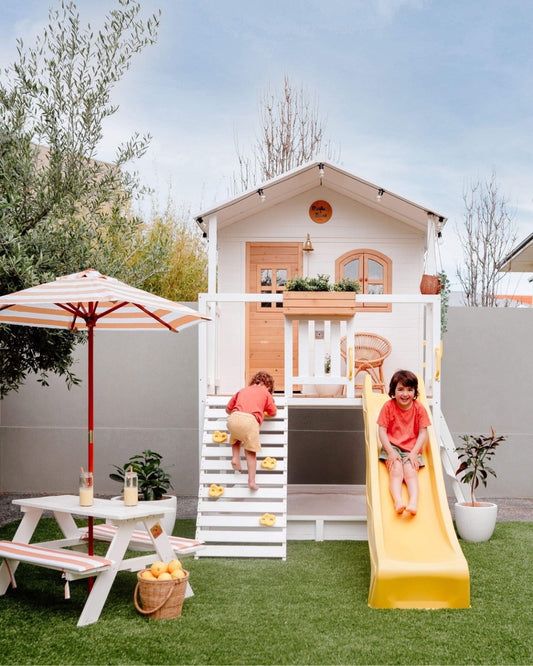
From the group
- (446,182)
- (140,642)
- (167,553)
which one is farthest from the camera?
(446,182)

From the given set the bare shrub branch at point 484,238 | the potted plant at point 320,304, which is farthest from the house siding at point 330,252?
the bare shrub branch at point 484,238

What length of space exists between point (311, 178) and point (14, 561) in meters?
6.51

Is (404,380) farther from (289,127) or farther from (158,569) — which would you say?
(289,127)

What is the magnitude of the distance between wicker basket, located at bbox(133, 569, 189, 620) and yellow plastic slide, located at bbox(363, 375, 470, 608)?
1.54 m

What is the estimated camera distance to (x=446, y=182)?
2253 centimetres

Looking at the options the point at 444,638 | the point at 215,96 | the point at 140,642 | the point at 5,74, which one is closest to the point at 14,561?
the point at 140,642

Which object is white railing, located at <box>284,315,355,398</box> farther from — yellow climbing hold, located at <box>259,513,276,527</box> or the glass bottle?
the glass bottle

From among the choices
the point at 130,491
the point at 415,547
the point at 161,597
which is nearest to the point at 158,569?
the point at 161,597

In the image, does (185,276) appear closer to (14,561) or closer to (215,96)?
(215,96)

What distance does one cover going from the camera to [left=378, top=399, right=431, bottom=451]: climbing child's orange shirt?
313 inches

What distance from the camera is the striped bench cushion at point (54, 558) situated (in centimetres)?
558

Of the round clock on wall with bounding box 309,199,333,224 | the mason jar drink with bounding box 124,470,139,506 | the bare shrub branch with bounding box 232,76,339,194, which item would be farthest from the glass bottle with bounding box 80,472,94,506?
the bare shrub branch with bounding box 232,76,339,194

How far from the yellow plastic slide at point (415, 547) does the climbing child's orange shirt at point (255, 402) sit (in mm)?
1065

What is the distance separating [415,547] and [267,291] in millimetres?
5372
